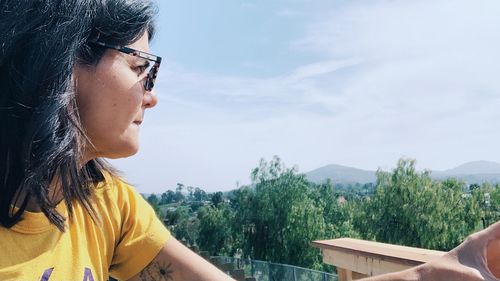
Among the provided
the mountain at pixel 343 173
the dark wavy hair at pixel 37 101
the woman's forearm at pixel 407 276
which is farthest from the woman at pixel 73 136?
the mountain at pixel 343 173

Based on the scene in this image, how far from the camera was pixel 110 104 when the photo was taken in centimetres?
79

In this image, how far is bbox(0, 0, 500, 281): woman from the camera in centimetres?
72

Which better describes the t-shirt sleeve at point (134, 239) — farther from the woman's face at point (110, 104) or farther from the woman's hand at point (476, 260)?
the woman's hand at point (476, 260)

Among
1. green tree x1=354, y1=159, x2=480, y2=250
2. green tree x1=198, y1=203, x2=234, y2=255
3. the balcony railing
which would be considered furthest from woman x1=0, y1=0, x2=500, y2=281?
green tree x1=198, y1=203, x2=234, y2=255

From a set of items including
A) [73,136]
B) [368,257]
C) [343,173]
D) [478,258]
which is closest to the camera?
[478,258]

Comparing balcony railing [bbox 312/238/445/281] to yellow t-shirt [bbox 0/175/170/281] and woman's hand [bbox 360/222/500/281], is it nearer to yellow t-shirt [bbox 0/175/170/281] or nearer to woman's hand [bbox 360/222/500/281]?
woman's hand [bbox 360/222/500/281]

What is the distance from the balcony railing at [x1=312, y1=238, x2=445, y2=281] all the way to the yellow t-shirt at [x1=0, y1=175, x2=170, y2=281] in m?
0.40

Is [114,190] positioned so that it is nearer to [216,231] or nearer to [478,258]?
[478,258]

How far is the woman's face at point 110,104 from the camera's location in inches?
31.3

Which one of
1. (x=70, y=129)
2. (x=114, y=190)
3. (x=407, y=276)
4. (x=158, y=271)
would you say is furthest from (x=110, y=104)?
(x=407, y=276)

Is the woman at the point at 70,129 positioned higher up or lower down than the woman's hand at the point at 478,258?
higher up

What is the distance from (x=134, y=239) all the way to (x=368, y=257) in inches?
17.8

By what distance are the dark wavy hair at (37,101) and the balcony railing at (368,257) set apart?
22.5 inches

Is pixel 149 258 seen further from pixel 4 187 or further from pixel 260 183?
pixel 260 183
